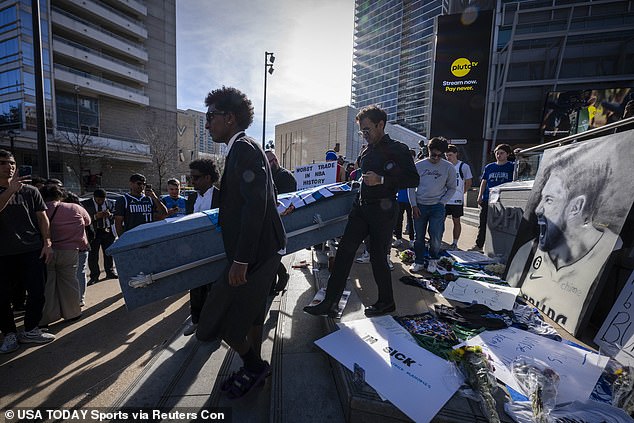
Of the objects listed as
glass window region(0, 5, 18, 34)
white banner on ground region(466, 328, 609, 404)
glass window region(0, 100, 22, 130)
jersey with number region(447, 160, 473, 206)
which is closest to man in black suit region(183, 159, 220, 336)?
white banner on ground region(466, 328, 609, 404)

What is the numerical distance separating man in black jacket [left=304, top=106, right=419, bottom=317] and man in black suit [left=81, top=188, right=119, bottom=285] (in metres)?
4.61

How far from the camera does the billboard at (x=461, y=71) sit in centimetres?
2509

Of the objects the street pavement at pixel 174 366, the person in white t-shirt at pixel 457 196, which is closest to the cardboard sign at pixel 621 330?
the street pavement at pixel 174 366

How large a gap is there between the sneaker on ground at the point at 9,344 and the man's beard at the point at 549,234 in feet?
18.8

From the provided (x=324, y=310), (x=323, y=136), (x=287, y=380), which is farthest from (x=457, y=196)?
(x=323, y=136)

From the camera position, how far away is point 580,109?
81.7 ft

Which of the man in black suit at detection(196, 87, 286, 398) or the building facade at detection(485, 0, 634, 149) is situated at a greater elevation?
the building facade at detection(485, 0, 634, 149)

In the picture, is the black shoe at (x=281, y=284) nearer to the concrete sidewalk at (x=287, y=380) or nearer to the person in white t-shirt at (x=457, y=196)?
the concrete sidewalk at (x=287, y=380)

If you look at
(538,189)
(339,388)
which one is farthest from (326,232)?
(538,189)

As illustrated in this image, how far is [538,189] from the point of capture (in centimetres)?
376

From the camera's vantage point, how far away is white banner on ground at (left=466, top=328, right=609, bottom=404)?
1765 millimetres

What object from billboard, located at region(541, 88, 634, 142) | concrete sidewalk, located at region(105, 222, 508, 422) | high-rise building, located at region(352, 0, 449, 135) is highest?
high-rise building, located at region(352, 0, 449, 135)

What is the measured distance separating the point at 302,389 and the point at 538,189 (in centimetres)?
382

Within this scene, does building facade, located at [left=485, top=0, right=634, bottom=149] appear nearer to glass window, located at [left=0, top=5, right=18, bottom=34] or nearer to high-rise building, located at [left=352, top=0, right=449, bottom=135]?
glass window, located at [left=0, top=5, right=18, bottom=34]
